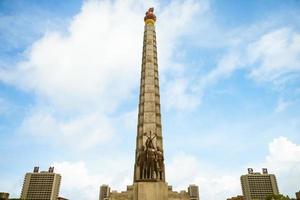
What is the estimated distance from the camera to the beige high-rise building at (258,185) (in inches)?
4916

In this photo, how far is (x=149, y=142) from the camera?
21.5 metres

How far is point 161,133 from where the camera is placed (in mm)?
25281

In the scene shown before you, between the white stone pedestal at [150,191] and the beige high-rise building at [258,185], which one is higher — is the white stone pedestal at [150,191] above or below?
below

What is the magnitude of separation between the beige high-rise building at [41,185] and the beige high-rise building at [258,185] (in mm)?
85391

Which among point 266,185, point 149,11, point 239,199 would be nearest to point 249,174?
point 266,185

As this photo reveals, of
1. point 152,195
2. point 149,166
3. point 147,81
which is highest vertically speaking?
point 147,81

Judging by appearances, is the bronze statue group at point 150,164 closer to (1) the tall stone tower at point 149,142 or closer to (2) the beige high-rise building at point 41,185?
(1) the tall stone tower at point 149,142

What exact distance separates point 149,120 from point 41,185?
111289 millimetres

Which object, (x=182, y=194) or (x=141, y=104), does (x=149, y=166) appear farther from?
(x=141, y=104)

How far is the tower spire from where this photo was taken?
69.3ft

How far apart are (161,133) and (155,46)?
10.1 meters

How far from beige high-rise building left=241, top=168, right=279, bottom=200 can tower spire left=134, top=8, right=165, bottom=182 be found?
115m

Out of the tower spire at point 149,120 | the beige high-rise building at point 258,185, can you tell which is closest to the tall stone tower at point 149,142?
the tower spire at point 149,120

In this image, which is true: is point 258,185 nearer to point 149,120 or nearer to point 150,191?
point 149,120
